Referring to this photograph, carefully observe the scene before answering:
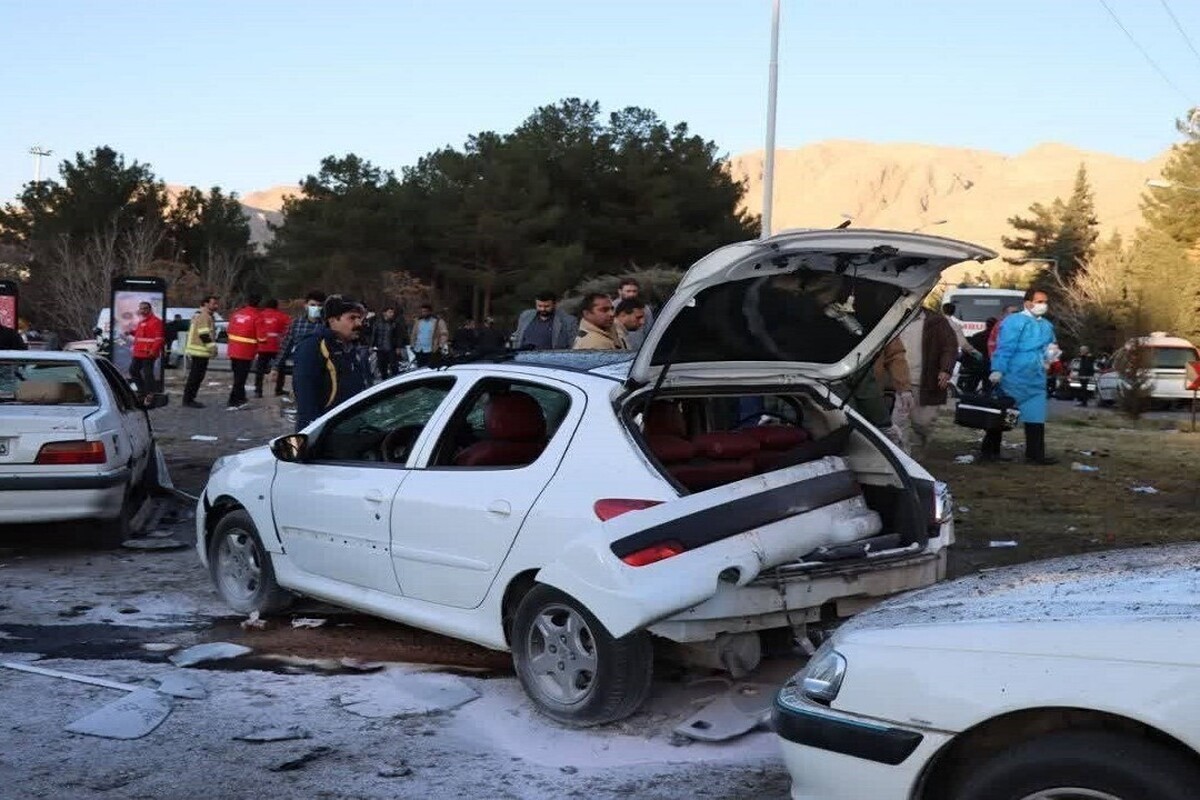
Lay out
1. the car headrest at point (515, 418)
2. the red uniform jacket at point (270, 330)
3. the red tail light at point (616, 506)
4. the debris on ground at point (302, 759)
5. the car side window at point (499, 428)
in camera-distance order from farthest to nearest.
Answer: the red uniform jacket at point (270, 330) → the car headrest at point (515, 418) → the car side window at point (499, 428) → the red tail light at point (616, 506) → the debris on ground at point (302, 759)

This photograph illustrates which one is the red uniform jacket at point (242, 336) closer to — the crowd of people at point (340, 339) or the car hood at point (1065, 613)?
the crowd of people at point (340, 339)

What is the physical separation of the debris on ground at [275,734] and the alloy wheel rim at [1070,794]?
2.85m

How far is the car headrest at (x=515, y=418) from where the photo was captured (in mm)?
5711

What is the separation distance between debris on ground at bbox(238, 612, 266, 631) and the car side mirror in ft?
2.87

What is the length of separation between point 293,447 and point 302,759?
7.06 feet

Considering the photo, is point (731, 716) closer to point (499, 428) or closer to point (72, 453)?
point (499, 428)

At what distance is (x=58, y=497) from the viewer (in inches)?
313

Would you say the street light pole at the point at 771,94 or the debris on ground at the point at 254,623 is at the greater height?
the street light pole at the point at 771,94

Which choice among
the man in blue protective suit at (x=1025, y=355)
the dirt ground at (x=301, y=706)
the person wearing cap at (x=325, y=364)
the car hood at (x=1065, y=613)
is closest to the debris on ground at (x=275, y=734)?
the dirt ground at (x=301, y=706)

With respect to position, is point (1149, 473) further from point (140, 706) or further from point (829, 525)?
point (140, 706)

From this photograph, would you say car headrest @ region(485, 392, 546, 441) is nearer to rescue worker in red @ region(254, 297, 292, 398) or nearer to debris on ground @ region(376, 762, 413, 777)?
debris on ground @ region(376, 762, 413, 777)

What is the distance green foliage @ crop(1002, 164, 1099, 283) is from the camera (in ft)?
246

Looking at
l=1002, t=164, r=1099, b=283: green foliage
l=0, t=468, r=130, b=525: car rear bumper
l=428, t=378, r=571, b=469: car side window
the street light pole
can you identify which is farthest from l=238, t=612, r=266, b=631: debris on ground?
l=1002, t=164, r=1099, b=283: green foliage

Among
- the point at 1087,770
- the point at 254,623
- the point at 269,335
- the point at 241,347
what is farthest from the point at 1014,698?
the point at 269,335
